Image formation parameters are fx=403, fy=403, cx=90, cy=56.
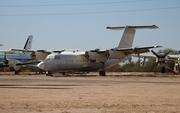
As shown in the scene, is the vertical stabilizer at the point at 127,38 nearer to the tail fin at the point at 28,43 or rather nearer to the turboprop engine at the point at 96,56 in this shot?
the turboprop engine at the point at 96,56

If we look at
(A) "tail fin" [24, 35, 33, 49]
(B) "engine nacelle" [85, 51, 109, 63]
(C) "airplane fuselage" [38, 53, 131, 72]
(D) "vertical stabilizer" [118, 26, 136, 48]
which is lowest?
(C) "airplane fuselage" [38, 53, 131, 72]

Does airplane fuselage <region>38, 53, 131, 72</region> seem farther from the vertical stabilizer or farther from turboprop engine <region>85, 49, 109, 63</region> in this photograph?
the vertical stabilizer

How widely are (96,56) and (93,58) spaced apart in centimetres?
50

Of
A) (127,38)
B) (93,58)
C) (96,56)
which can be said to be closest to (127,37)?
(127,38)

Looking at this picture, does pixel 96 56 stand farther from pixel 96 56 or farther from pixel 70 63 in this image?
pixel 70 63

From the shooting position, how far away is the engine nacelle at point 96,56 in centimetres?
4950

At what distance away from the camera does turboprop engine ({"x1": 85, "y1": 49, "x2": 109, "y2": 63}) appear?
162 ft

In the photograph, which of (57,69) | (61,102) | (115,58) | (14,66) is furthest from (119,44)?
(61,102)

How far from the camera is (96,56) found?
1957 inches

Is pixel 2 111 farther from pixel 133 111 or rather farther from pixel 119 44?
pixel 119 44

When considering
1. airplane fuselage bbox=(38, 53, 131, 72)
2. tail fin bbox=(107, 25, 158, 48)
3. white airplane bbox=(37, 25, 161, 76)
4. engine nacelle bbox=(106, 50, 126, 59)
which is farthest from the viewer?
tail fin bbox=(107, 25, 158, 48)

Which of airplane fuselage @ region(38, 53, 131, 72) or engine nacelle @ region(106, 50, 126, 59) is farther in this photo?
engine nacelle @ region(106, 50, 126, 59)

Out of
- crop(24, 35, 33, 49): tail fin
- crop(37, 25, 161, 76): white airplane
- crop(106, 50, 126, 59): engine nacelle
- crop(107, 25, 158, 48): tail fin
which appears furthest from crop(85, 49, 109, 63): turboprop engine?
crop(24, 35, 33, 49): tail fin

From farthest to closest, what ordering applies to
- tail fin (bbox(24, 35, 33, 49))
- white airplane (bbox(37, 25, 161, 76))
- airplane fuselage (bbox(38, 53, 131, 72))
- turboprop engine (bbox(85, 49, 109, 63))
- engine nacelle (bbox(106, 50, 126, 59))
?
tail fin (bbox(24, 35, 33, 49)), turboprop engine (bbox(85, 49, 109, 63)), engine nacelle (bbox(106, 50, 126, 59)), white airplane (bbox(37, 25, 161, 76)), airplane fuselage (bbox(38, 53, 131, 72))
